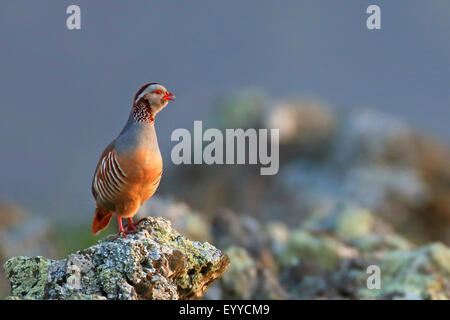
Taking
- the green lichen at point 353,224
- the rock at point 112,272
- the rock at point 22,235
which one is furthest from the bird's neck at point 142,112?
the rock at point 22,235

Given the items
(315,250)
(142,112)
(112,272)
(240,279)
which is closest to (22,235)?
(315,250)

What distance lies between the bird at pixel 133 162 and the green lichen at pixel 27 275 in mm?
786

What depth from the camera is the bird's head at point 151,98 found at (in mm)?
6230

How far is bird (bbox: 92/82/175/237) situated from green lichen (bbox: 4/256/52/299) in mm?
786

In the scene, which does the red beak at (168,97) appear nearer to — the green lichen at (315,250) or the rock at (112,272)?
the rock at (112,272)

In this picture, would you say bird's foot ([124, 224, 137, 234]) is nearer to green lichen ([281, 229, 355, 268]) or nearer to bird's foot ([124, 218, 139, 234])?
bird's foot ([124, 218, 139, 234])

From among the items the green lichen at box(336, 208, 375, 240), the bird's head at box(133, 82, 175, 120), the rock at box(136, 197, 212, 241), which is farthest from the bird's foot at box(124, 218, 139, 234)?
the green lichen at box(336, 208, 375, 240)

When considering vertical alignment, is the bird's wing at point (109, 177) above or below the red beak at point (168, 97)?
below

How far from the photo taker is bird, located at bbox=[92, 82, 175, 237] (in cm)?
593

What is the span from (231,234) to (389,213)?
750 centimetres

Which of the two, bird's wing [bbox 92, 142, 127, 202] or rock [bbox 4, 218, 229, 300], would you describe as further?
bird's wing [bbox 92, 142, 127, 202]

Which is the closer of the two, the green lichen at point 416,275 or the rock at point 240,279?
the green lichen at point 416,275

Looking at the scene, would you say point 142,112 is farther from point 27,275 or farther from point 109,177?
point 27,275

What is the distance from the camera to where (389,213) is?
1580 cm
